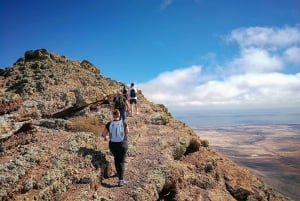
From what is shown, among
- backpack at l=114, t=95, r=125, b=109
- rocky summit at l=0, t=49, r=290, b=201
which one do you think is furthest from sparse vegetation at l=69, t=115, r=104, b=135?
backpack at l=114, t=95, r=125, b=109

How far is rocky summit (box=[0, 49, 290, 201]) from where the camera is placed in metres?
14.9

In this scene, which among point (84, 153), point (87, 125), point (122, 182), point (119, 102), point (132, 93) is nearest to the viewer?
point (122, 182)

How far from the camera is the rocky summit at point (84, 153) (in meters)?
14.9

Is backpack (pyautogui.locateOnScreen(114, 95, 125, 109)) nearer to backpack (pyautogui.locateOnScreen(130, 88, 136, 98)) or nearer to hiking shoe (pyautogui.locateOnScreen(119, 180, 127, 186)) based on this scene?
backpack (pyautogui.locateOnScreen(130, 88, 136, 98))

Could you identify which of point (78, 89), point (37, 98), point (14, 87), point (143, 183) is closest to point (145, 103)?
point (78, 89)

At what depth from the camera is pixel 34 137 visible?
18188 mm

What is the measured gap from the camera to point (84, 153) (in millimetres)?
17328

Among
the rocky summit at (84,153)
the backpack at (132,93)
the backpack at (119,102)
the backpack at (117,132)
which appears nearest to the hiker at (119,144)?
the backpack at (117,132)

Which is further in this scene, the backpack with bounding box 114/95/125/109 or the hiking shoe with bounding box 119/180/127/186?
the backpack with bounding box 114/95/125/109

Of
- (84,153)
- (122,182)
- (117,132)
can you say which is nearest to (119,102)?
(84,153)

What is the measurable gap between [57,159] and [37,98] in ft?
45.8

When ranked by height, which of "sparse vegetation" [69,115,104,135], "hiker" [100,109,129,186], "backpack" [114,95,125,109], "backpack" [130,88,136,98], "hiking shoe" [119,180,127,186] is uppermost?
"backpack" [130,88,136,98]

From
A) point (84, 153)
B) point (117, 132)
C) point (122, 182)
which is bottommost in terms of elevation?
point (122, 182)

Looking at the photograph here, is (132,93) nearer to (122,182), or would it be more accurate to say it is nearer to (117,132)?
(117,132)
